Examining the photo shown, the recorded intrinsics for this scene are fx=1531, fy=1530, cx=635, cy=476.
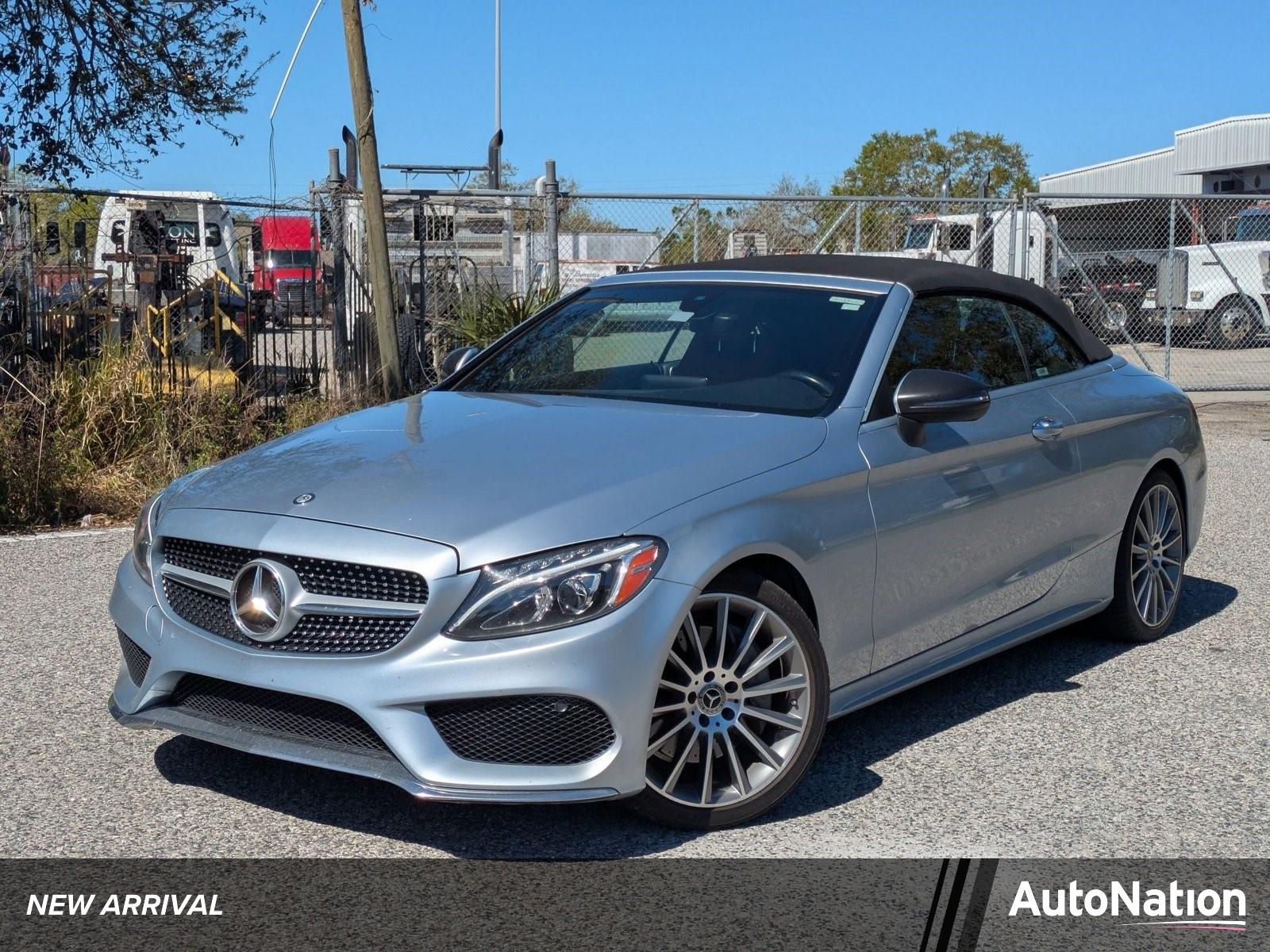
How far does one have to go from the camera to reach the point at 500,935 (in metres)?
3.47

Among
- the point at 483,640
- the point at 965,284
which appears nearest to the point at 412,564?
the point at 483,640

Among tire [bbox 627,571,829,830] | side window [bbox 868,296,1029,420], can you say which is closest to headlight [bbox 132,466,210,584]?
tire [bbox 627,571,829,830]

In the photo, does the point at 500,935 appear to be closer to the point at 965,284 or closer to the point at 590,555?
the point at 590,555

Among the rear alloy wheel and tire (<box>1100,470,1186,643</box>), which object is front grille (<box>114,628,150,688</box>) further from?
the rear alloy wheel

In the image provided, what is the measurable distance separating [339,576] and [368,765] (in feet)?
1.56

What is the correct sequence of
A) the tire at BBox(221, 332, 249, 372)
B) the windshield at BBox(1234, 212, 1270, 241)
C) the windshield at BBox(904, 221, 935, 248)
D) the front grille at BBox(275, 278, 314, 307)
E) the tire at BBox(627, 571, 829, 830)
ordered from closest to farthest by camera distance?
the tire at BBox(627, 571, 829, 830) → the tire at BBox(221, 332, 249, 372) → the front grille at BBox(275, 278, 314, 307) → the windshield at BBox(1234, 212, 1270, 241) → the windshield at BBox(904, 221, 935, 248)

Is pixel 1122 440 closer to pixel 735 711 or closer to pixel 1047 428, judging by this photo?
pixel 1047 428

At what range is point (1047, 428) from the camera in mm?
5426

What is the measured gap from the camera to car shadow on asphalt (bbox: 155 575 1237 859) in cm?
407

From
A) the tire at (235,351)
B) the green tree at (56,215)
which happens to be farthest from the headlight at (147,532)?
the tire at (235,351)

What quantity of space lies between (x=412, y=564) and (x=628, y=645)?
1.85 ft

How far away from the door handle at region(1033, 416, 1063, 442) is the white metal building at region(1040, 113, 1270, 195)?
101 ft

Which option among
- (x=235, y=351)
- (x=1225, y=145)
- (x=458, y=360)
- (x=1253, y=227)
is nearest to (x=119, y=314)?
(x=235, y=351)

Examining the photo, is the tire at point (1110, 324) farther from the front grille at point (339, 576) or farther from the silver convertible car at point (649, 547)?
the front grille at point (339, 576)
